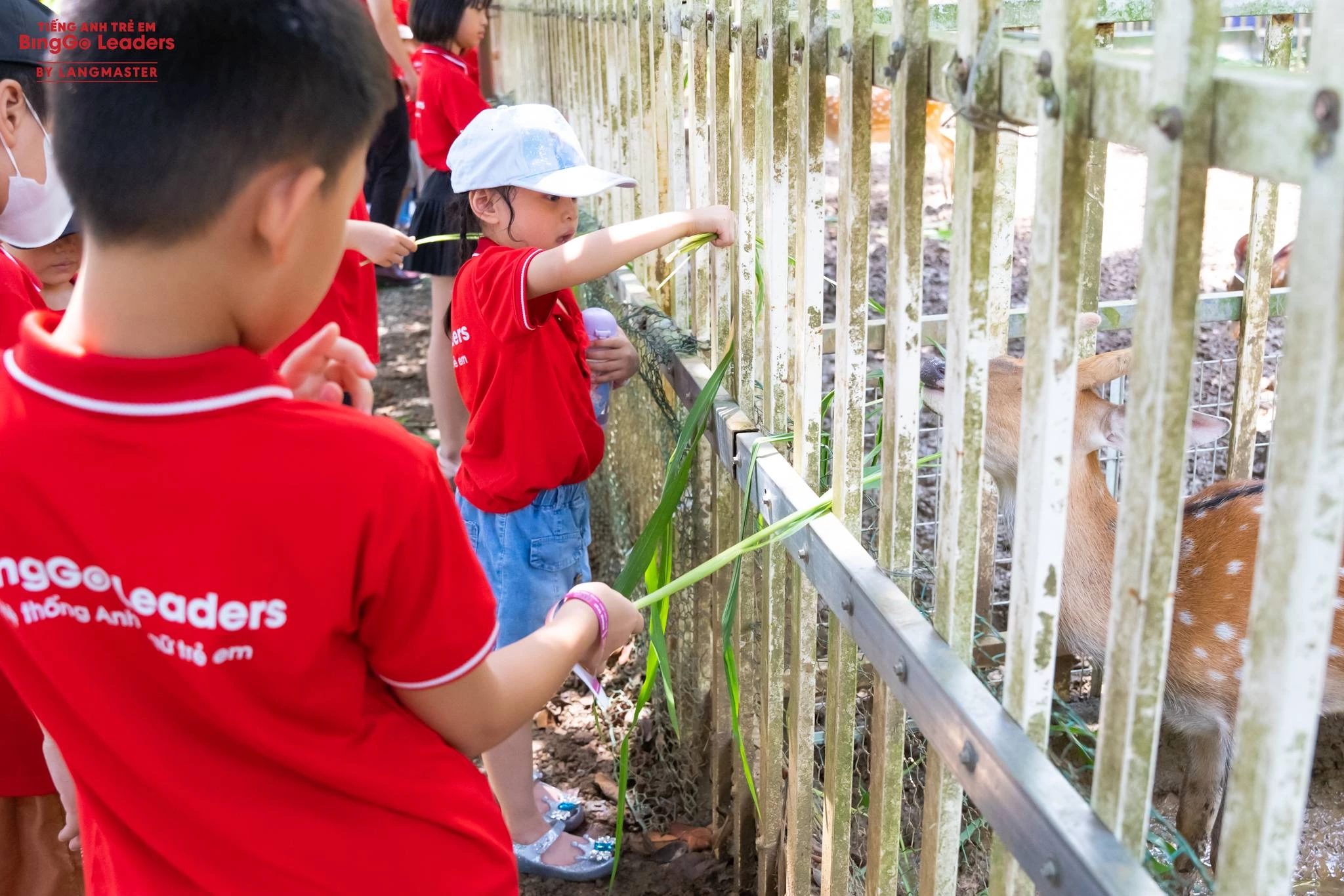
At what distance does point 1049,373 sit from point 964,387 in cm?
24

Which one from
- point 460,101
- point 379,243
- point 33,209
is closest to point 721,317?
point 379,243

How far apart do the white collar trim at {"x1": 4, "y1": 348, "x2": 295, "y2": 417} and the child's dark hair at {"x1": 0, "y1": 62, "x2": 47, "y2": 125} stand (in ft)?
3.32

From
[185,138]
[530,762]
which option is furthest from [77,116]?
[530,762]

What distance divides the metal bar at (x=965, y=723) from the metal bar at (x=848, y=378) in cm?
9

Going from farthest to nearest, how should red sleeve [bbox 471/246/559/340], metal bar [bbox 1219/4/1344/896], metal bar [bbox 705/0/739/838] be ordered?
metal bar [bbox 705/0/739/838] < red sleeve [bbox 471/246/559/340] < metal bar [bbox 1219/4/1344/896]

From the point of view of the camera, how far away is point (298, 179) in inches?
40.7

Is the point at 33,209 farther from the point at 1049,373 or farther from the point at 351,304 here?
the point at 351,304

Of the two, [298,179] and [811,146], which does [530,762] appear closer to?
[811,146]

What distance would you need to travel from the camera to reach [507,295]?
2391 mm

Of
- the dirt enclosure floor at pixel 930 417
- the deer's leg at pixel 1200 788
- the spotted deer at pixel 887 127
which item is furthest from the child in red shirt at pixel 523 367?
the spotted deer at pixel 887 127

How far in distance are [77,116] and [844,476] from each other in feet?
4.04

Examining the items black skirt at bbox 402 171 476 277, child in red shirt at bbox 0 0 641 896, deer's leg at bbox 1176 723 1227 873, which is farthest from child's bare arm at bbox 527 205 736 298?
black skirt at bbox 402 171 476 277

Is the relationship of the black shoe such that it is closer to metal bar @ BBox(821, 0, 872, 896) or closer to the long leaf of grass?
the long leaf of grass

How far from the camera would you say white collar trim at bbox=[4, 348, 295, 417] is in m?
1.01
